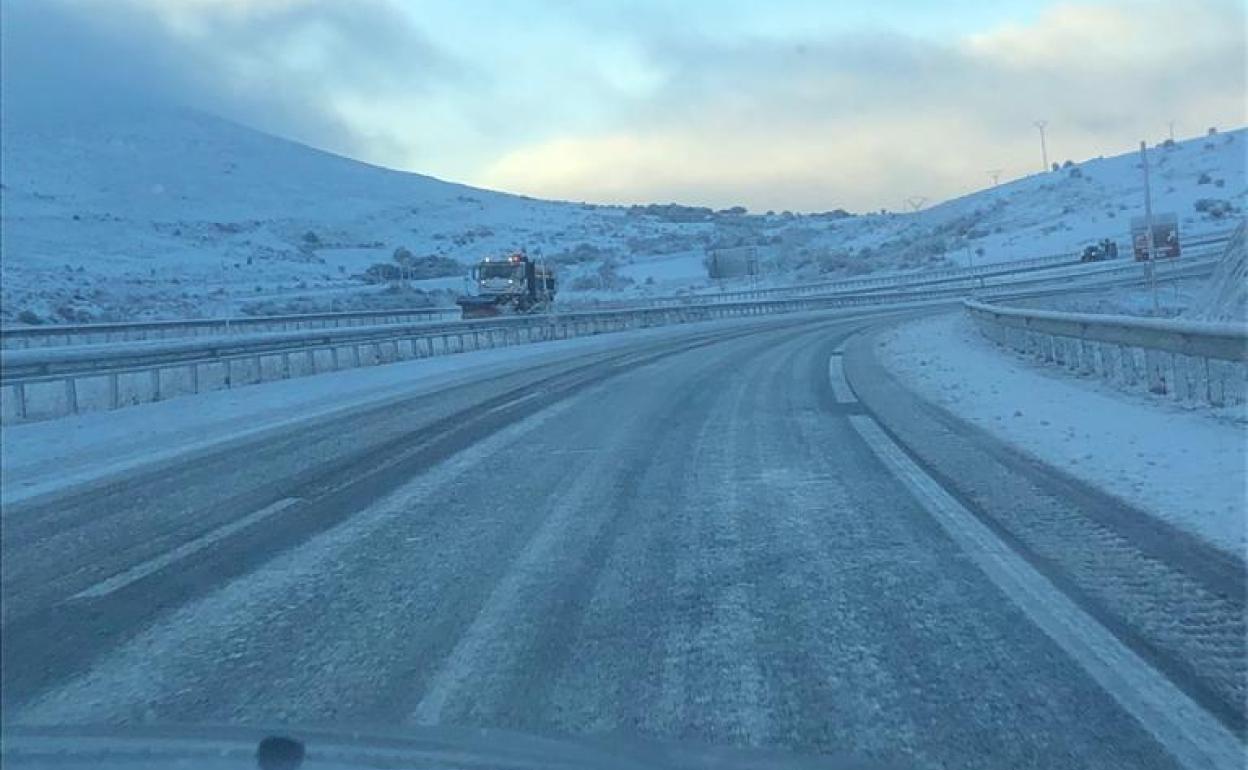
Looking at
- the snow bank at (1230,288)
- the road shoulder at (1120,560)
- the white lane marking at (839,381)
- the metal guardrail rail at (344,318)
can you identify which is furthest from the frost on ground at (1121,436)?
the metal guardrail rail at (344,318)

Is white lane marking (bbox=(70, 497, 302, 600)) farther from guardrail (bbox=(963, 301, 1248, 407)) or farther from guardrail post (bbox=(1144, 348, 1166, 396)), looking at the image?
guardrail post (bbox=(1144, 348, 1166, 396))

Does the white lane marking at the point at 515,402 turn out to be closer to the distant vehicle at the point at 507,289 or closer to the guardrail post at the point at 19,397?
the guardrail post at the point at 19,397

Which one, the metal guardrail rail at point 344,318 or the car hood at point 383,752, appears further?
the metal guardrail rail at point 344,318

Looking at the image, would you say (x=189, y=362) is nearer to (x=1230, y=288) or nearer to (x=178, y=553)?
(x=178, y=553)

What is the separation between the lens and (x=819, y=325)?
55.8 metres

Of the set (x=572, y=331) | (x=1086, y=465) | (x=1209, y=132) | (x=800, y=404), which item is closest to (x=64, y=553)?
(x=1086, y=465)

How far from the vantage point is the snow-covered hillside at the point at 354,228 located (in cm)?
4250

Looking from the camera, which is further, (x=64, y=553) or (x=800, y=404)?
(x=800, y=404)

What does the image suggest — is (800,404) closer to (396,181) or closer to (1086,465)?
(1086,465)

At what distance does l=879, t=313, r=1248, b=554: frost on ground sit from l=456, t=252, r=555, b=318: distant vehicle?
33.2 meters

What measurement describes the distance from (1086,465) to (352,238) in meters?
93.2

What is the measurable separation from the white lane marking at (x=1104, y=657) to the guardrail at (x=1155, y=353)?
6.05m

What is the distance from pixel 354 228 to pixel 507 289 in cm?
5237

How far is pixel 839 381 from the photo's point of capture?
23688 mm
